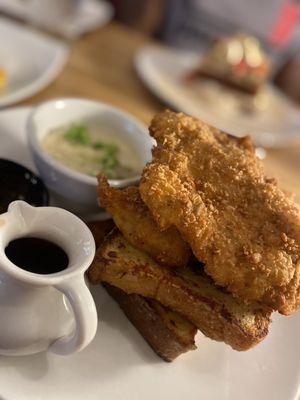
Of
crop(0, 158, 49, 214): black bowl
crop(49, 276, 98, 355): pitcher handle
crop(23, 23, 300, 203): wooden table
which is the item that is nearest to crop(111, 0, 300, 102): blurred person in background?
crop(23, 23, 300, 203): wooden table

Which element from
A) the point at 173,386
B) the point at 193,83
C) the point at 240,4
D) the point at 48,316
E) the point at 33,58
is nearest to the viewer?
the point at 48,316

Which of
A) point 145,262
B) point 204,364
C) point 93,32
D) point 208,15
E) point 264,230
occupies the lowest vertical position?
point 208,15

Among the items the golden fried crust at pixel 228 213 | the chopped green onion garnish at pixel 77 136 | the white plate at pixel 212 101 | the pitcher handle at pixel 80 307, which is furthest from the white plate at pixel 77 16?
the pitcher handle at pixel 80 307

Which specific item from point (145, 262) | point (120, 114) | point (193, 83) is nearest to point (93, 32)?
point (193, 83)

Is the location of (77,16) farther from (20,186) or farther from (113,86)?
(20,186)

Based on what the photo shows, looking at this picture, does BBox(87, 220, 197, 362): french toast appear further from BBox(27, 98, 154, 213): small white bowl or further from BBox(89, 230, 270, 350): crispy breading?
BBox(27, 98, 154, 213): small white bowl

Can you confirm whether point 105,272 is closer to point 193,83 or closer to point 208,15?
point 193,83

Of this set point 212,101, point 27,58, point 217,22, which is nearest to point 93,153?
point 27,58
